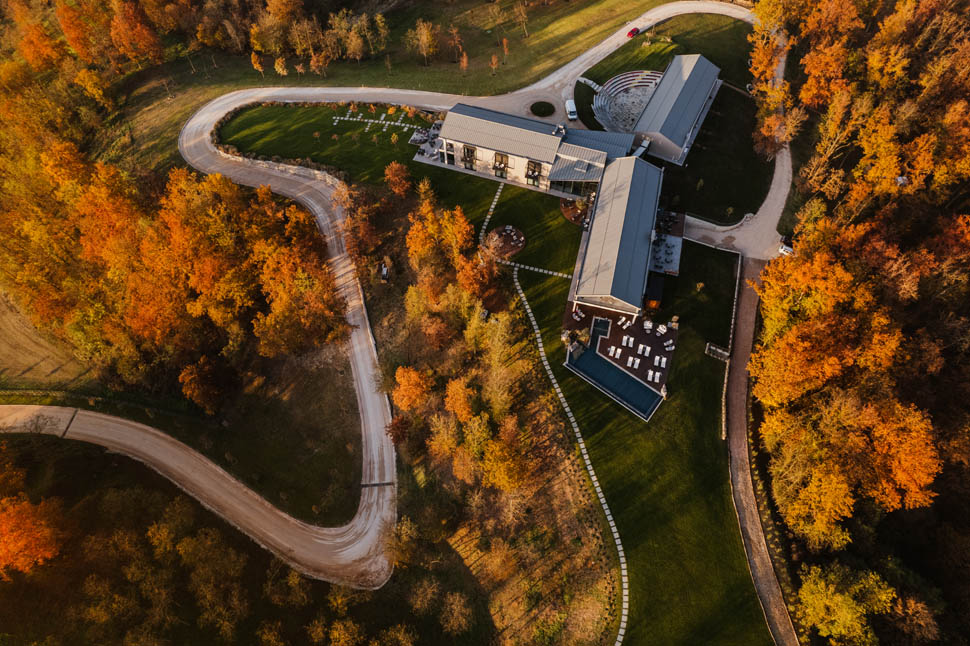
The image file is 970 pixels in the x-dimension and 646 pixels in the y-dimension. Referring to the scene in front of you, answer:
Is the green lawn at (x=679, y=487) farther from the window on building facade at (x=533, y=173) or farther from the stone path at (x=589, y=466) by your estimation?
the window on building facade at (x=533, y=173)

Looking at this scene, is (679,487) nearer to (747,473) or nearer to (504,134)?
(747,473)

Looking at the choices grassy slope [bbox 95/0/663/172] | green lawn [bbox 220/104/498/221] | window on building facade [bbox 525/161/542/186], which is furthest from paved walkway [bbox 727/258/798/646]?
grassy slope [bbox 95/0/663/172]

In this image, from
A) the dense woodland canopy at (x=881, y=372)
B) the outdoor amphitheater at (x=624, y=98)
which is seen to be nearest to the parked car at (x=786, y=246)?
the dense woodland canopy at (x=881, y=372)

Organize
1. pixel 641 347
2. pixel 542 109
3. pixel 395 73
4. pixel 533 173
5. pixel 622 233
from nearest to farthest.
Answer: pixel 641 347 < pixel 622 233 < pixel 533 173 < pixel 542 109 < pixel 395 73

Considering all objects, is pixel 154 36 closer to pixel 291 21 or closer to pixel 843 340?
pixel 291 21

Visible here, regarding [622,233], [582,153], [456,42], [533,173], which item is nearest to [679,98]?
[582,153]

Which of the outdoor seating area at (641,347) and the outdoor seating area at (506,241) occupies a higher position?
the outdoor seating area at (506,241)
